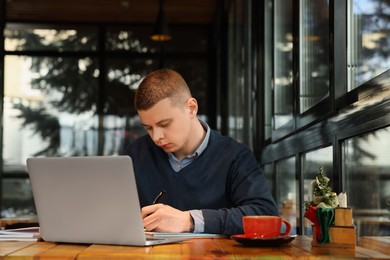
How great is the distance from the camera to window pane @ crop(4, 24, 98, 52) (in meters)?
9.52

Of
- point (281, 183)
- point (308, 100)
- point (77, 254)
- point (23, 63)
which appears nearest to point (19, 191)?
point (23, 63)

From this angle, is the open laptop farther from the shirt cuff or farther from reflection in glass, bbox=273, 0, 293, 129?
reflection in glass, bbox=273, 0, 293, 129

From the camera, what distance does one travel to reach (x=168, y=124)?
97.5 inches

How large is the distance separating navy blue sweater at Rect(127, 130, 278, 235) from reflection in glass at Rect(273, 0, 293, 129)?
1260 mm

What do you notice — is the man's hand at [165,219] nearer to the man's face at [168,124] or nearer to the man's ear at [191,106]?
the man's face at [168,124]

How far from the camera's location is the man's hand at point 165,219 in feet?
6.79

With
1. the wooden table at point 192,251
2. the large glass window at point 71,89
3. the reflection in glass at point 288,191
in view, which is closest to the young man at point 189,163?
the wooden table at point 192,251

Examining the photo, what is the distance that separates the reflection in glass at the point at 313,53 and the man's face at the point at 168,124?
0.62m

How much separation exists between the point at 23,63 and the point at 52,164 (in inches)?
311

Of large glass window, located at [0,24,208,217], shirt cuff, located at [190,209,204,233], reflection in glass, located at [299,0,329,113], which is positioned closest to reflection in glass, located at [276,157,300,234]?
reflection in glass, located at [299,0,329,113]

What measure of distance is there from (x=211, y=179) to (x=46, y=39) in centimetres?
734

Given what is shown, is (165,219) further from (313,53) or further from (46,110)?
(46,110)

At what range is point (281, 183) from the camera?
438 cm

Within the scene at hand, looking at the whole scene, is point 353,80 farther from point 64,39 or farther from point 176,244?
point 64,39
